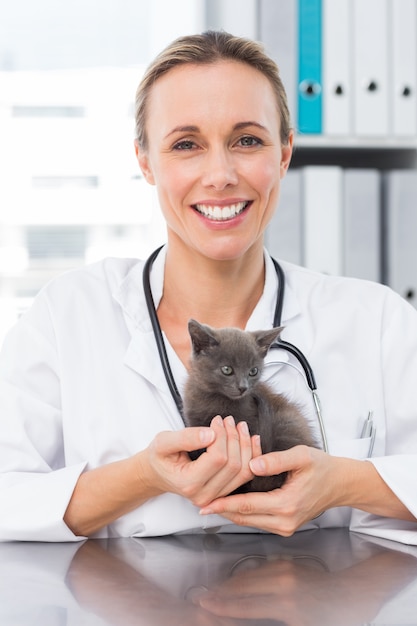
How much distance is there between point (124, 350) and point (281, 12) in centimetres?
105

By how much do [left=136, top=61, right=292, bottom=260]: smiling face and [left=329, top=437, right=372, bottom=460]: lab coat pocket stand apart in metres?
0.40

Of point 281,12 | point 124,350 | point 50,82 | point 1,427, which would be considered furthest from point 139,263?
point 50,82

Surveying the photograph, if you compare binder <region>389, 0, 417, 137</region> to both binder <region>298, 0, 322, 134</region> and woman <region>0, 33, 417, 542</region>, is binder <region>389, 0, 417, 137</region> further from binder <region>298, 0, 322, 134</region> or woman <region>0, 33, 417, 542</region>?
woman <region>0, 33, 417, 542</region>

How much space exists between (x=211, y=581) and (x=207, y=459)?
0.17 m

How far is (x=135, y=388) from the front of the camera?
154 centimetres

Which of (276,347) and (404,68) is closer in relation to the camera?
(276,347)

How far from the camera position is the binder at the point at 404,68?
85.1 inches

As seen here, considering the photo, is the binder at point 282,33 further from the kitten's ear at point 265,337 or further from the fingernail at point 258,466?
the fingernail at point 258,466

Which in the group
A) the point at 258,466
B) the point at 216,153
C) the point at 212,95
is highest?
the point at 212,95

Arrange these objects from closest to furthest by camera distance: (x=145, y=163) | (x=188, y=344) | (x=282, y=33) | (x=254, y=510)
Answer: (x=254, y=510), (x=188, y=344), (x=145, y=163), (x=282, y=33)

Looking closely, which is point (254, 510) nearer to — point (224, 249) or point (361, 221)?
point (224, 249)

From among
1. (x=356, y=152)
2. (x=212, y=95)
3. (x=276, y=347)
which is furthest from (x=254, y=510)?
(x=356, y=152)

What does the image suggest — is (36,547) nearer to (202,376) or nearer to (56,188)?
(202,376)

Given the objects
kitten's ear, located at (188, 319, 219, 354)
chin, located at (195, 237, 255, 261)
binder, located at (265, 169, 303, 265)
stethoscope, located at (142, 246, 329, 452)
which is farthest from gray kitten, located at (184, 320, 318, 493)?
binder, located at (265, 169, 303, 265)
